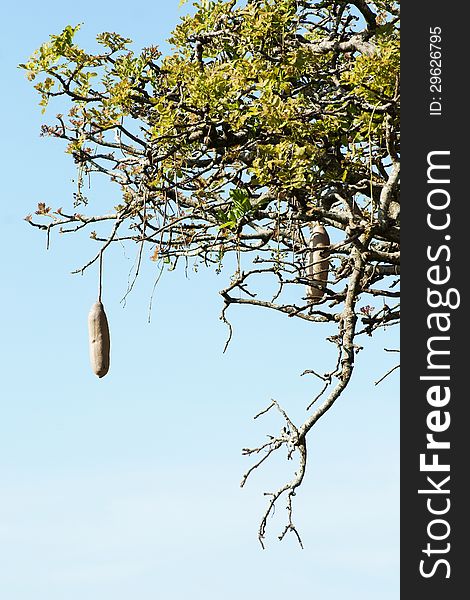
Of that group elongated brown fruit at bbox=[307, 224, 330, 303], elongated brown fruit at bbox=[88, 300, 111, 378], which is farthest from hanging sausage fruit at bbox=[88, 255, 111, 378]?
elongated brown fruit at bbox=[307, 224, 330, 303]

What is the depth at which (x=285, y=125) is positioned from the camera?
4.26 metres

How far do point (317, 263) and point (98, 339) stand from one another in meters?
1.17

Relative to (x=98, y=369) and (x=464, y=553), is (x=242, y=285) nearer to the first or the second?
(x=98, y=369)

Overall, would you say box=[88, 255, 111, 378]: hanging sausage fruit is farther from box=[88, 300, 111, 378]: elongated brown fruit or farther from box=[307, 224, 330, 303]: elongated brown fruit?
box=[307, 224, 330, 303]: elongated brown fruit

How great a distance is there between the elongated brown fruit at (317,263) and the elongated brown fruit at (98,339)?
3.55 feet

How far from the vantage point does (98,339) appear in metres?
4.36

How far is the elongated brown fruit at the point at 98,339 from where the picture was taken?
171 inches

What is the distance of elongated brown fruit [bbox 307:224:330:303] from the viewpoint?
4.86 metres

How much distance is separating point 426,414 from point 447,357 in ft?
0.82

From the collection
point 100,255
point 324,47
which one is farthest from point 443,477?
point 324,47

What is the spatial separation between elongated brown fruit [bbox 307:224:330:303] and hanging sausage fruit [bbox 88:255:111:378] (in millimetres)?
1080

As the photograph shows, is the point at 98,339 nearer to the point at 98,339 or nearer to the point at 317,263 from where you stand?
the point at 98,339

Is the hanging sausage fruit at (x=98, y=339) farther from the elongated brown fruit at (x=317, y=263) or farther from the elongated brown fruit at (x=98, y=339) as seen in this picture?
the elongated brown fruit at (x=317, y=263)

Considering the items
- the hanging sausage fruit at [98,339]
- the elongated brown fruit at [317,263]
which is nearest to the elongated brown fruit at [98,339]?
the hanging sausage fruit at [98,339]
